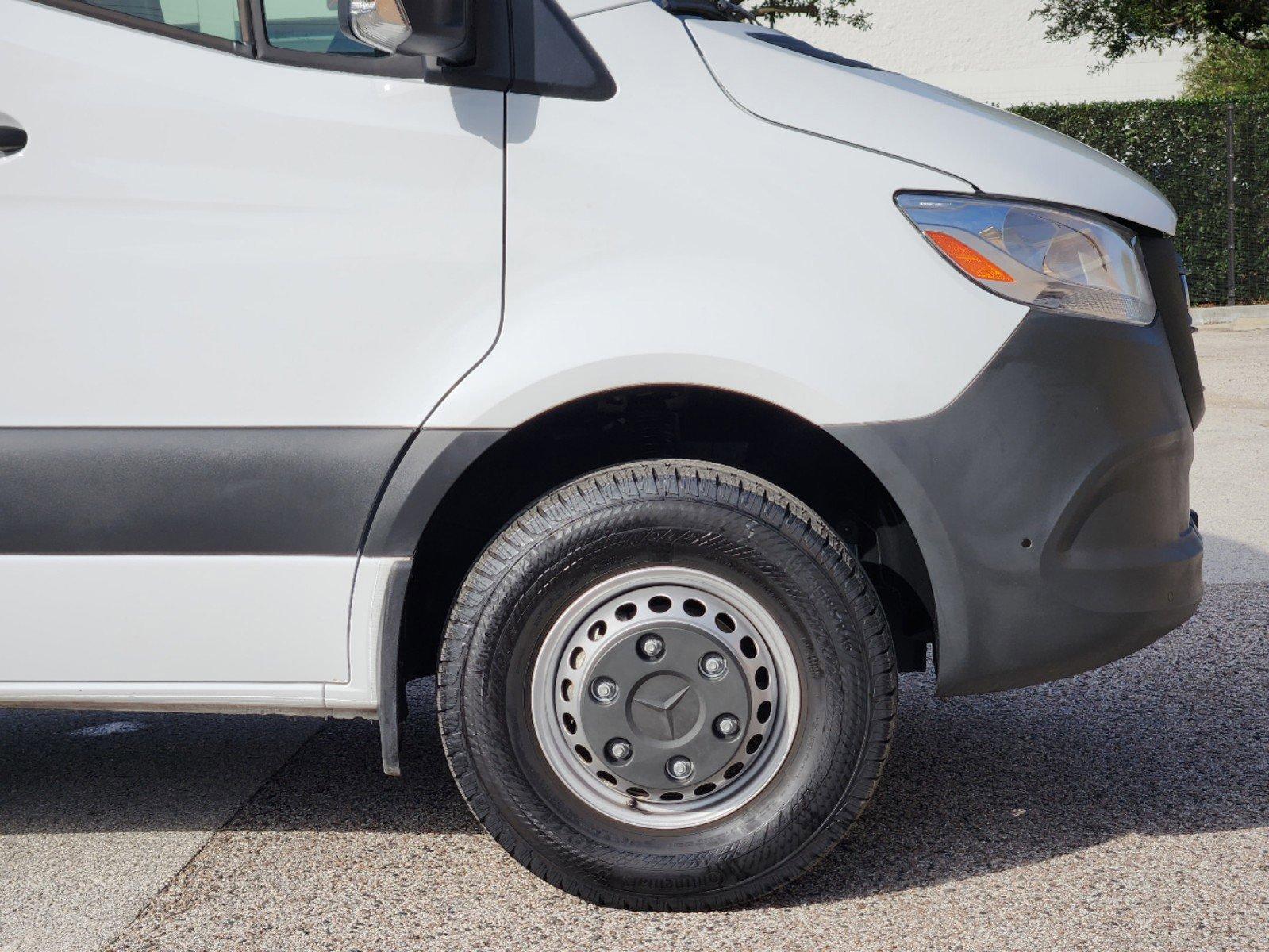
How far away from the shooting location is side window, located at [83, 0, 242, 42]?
2.46m

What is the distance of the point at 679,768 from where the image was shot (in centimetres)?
253

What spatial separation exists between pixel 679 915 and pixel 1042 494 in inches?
41.2

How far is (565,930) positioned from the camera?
2.47m

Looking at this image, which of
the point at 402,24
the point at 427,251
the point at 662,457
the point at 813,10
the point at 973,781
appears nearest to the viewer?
the point at 402,24

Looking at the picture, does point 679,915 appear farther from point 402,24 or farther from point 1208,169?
point 1208,169

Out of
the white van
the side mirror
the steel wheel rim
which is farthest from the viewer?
the steel wheel rim

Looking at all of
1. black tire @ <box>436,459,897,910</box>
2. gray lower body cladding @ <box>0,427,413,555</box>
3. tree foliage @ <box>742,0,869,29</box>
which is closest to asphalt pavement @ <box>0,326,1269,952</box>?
black tire @ <box>436,459,897,910</box>

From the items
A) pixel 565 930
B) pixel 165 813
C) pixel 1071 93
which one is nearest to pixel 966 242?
pixel 565 930

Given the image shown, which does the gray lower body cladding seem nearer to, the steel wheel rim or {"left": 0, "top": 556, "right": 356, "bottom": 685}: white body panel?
{"left": 0, "top": 556, "right": 356, "bottom": 685}: white body panel

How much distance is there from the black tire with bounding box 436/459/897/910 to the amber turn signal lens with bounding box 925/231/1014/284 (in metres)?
0.52

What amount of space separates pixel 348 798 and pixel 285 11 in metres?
1.74

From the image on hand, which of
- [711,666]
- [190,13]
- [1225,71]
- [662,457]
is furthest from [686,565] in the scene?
[1225,71]

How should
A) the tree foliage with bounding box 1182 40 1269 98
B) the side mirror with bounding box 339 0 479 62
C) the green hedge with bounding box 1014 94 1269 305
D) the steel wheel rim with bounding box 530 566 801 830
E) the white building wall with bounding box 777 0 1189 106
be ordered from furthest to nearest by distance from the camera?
the white building wall with bounding box 777 0 1189 106
the tree foliage with bounding box 1182 40 1269 98
the green hedge with bounding box 1014 94 1269 305
the steel wheel rim with bounding box 530 566 801 830
the side mirror with bounding box 339 0 479 62

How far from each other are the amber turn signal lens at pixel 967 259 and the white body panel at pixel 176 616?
3.97 ft
